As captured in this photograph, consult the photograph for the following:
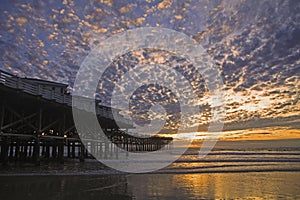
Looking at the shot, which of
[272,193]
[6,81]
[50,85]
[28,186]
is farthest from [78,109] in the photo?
[272,193]

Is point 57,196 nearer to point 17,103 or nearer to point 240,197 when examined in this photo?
point 240,197

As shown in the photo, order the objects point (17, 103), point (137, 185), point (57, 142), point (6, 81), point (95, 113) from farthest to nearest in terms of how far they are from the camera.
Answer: point (95, 113), point (57, 142), point (17, 103), point (6, 81), point (137, 185)

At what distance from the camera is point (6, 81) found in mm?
14945

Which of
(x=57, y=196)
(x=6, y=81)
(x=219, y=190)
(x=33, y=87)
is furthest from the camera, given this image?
(x=33, y=87)

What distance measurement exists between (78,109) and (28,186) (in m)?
12.6

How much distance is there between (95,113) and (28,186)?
51.8 feet

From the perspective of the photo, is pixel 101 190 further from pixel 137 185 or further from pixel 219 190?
pixel 219 190

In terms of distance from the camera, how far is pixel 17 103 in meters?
18.8

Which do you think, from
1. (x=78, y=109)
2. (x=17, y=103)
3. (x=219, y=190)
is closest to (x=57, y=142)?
(x=78, y=109)

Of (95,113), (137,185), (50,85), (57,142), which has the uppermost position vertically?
(50,85)

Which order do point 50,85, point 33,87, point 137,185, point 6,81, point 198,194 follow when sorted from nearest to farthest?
point 198,194, point 137,185, point 6,81, point 33,87, point 50,85

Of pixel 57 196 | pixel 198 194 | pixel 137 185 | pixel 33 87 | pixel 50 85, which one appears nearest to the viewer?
pixel 57 196

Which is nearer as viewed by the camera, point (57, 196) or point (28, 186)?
point (57, 196)

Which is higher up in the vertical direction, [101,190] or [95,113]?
[95,113]
